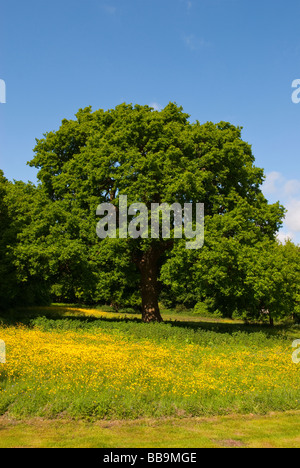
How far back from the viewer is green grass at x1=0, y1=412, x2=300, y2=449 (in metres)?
7.88

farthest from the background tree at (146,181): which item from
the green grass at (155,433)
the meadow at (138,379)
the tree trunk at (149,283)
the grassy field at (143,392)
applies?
the green grass at (155,433)

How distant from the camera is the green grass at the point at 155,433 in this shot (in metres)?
7.88

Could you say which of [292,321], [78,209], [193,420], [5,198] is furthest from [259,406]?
[292,321]

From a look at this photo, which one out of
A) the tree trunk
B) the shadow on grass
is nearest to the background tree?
the tree trunk

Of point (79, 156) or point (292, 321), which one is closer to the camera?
point (79, 156)

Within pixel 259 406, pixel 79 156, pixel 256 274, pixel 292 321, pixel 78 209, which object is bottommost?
pixel 292 321

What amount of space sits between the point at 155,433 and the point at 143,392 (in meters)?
2.41

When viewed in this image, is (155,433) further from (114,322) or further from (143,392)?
(114,322)

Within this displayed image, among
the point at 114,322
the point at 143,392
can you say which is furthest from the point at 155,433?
the point at 114,322

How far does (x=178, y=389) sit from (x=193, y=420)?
1877mm

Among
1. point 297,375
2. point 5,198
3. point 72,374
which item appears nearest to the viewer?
point 72,374

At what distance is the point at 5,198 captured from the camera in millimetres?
30516
